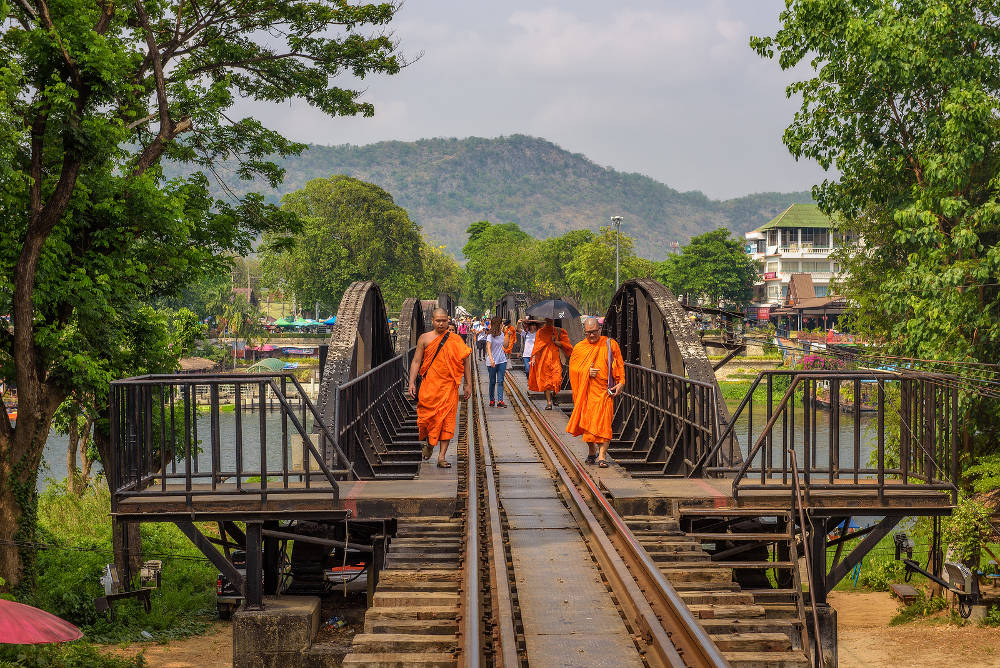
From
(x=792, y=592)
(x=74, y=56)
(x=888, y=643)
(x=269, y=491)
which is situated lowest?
(x=888, y=643)

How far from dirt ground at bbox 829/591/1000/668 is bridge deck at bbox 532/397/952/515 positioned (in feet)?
31.2

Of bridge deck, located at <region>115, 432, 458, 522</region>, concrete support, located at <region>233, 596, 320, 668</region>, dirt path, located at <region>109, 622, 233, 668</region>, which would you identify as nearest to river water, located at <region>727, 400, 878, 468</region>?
dirt path, located at <region>109, 622, 233, 668</region>

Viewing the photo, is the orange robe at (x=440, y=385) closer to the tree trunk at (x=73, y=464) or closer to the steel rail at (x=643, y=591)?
the steel rail at (x=643, y=591)

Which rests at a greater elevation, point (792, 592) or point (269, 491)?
point (269, 491)

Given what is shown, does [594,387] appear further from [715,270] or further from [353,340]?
[715,270]

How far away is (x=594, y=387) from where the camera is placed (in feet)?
36.4

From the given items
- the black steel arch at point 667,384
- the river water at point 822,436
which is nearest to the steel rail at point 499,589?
the black steel arch at point 667,384

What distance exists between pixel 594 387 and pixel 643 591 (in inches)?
180

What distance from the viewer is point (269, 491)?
802cm

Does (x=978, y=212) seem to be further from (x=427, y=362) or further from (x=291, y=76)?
(x=291, y=76)

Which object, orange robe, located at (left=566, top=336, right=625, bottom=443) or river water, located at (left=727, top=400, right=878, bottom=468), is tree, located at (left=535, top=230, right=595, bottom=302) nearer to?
river water, located at (left=727, top=400, right=878, bottom=468)

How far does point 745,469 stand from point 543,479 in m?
3.43

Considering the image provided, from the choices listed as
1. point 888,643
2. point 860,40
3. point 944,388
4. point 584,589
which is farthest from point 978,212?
point 584,589

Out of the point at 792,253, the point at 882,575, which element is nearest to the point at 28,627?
the point at 882,575
